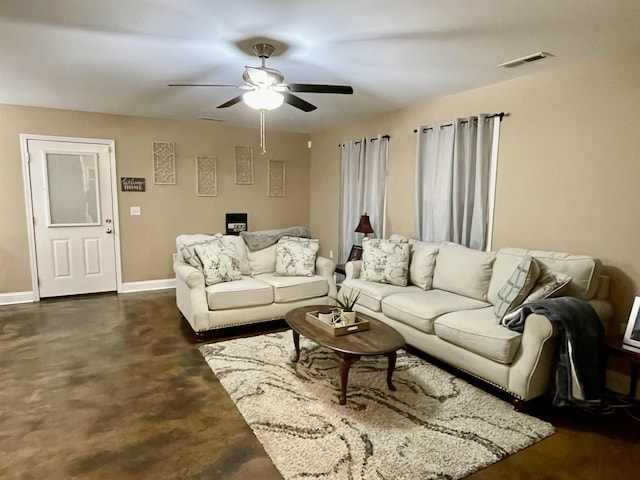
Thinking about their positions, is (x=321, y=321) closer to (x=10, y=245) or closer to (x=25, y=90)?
(x=25, y=90)

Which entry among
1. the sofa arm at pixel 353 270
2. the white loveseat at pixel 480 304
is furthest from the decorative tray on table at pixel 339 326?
the sofa arm at pixel 353 270

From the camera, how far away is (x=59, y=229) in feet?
16.1

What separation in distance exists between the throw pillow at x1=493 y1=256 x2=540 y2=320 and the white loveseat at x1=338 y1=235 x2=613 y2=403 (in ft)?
0.04

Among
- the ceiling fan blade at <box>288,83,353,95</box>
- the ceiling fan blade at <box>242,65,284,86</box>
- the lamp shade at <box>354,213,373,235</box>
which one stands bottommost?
the lamp shade at <box>354,213,373,235</box>

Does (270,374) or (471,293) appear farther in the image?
(471,293)

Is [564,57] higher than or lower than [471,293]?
higher

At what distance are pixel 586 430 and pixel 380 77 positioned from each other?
2.98m

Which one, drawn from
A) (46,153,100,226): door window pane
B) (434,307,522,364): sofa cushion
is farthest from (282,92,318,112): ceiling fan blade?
(46,153,100,226): door window pane

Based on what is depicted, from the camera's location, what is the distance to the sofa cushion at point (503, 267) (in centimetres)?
309

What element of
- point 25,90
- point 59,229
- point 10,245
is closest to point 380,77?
point 25,90

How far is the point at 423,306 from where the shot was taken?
3111mm

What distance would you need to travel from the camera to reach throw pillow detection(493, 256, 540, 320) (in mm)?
2715

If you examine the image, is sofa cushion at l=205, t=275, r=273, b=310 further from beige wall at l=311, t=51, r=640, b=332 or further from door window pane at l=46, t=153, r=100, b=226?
door window pane at l=46, t=153, r=100, b=226

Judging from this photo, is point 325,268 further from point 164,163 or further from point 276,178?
point 164,163
